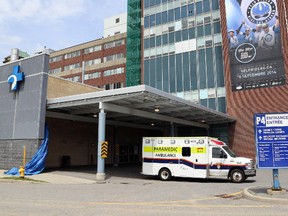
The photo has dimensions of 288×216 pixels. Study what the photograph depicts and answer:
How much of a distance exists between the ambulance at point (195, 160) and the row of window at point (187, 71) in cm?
1959

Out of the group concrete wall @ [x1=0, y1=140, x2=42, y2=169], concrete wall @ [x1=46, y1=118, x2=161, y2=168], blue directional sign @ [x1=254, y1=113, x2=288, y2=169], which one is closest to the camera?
blue directional sign @ [x1=254, y1=113, x2=288, y2=169]

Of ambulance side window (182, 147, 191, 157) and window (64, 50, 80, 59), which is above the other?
window (64, 50, 80, 59)

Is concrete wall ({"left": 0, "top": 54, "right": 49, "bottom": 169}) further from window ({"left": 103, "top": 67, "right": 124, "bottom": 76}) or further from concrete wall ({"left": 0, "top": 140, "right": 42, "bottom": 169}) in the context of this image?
window ({"left": 103, "top": 67, "right": 124, "bottom": 76})

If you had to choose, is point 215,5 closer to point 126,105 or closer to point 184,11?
point 184,11

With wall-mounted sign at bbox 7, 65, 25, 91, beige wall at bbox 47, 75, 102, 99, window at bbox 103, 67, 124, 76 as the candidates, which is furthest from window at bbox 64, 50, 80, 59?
wall-mounted sign at bbox 7, 65, 25, 91

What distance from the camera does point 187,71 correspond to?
41.1 meters

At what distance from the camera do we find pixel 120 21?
73312mm

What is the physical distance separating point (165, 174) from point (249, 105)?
18342 mm

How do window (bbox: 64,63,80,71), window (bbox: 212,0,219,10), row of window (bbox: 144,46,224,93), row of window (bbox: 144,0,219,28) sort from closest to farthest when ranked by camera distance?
row of window (bbox: 144,46,224,93) → window (bbox: 212,0,219,10) → row of window (bbox: 144,0,219,28) → window (bbox: 64,63,80,71)

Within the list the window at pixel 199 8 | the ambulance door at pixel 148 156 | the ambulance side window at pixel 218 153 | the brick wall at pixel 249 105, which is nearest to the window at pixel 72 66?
the window at pixel 199 8

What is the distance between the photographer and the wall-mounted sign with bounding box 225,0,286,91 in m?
34.3

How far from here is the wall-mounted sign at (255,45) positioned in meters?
34.3

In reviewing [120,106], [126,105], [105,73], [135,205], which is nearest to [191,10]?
[126,105]

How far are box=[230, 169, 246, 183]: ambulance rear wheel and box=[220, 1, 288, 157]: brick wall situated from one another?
16456mm
